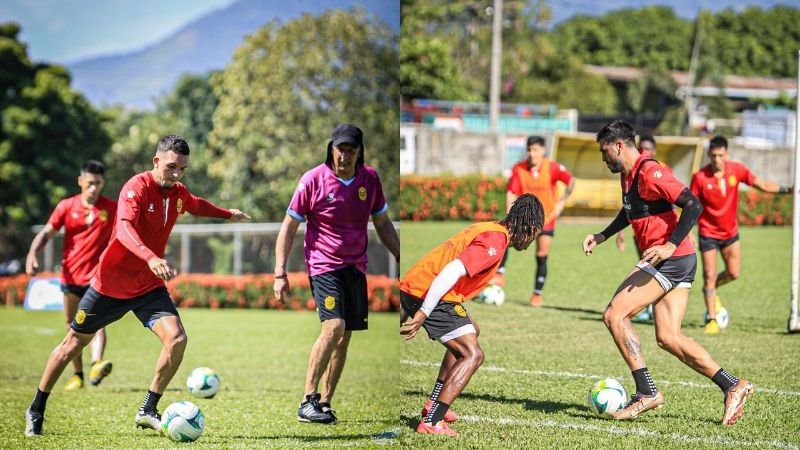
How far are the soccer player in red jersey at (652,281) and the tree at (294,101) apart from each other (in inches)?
976

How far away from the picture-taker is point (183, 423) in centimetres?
730

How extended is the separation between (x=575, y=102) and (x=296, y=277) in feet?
119

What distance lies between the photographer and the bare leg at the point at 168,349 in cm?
Answer: 767

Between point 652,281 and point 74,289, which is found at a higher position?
point 652,281

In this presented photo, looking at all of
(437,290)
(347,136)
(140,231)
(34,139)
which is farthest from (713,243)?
(34,139)

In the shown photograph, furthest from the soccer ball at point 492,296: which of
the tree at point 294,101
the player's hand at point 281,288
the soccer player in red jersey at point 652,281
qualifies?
Answer: the tree at point 294,101

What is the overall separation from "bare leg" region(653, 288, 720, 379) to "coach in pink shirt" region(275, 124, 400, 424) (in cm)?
204

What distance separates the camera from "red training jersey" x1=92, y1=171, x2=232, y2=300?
7668 mm

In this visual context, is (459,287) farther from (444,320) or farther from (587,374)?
(587,374)

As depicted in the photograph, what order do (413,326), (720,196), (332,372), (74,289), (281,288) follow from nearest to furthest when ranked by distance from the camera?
(413,326) < (281,288) < (332,372) < (74,289) < (720,196)

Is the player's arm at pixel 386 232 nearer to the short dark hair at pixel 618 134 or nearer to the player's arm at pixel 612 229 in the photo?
the player's arm at pixel 612 229

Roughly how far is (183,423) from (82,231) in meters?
4.06

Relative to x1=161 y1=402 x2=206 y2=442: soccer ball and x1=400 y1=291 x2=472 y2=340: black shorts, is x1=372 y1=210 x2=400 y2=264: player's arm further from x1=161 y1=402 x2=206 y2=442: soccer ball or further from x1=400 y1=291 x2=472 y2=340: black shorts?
x1=161 y1=402 x2=206 y2=442: soccer ball

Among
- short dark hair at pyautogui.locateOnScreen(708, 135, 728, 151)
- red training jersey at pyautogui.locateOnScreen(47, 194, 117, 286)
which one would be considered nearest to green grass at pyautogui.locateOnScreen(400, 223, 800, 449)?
short dark hair at pyautogui.locateOnScreen(708, 135, 728, 151)
